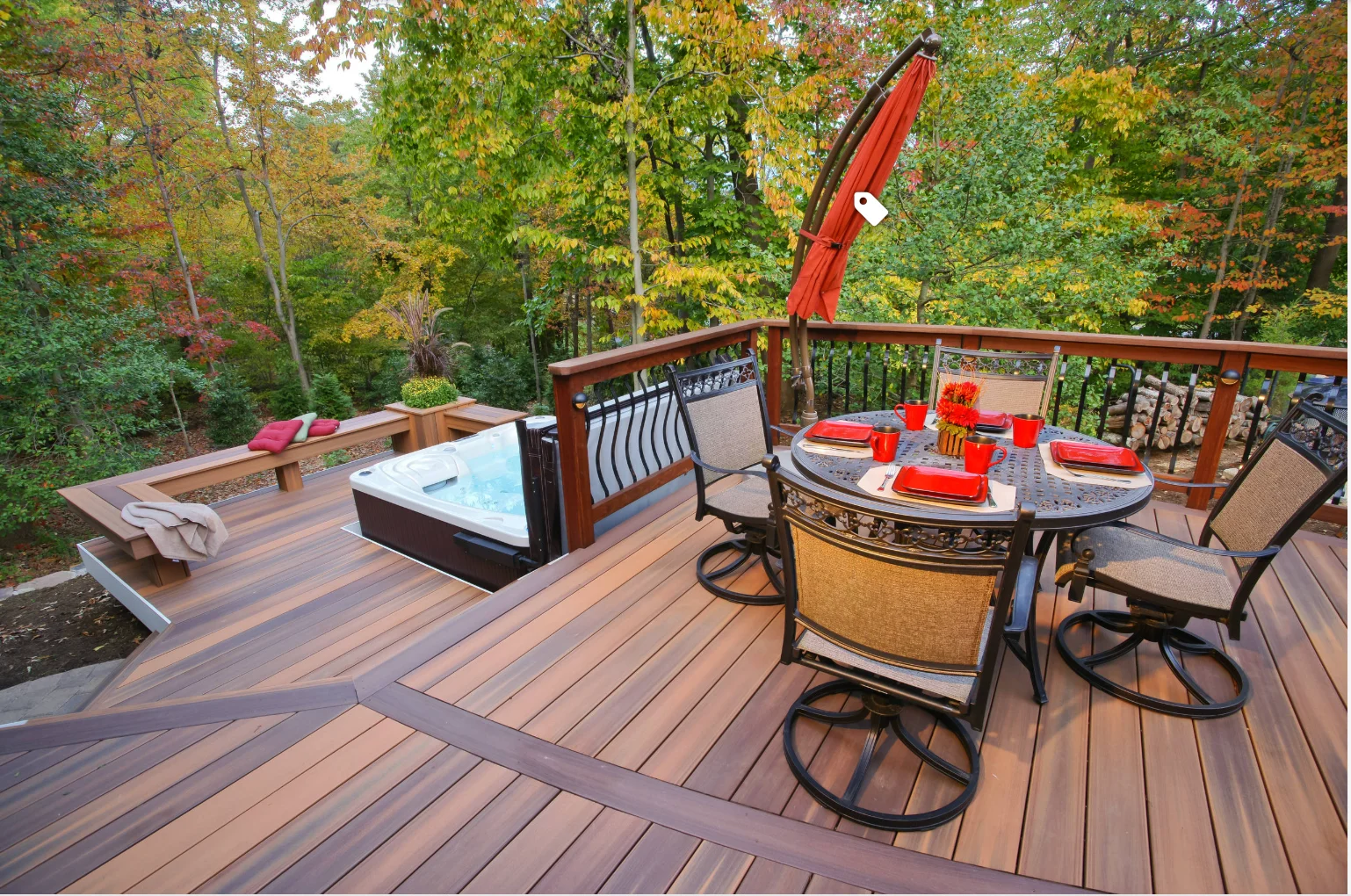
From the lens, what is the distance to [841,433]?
2326 mm

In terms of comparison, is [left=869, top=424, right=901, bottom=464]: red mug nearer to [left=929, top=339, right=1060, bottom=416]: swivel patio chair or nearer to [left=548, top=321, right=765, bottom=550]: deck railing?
[left=929, top=339, right=1060, bottom=416]: swivel patio chair

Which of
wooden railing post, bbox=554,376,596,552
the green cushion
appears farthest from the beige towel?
wooden railing post, bbox=554,376,596,552

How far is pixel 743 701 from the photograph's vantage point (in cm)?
196

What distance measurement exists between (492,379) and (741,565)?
9.09m

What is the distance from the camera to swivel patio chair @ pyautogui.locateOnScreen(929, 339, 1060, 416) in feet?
9.59

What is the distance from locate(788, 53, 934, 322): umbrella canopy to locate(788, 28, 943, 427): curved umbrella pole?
0.19 ft

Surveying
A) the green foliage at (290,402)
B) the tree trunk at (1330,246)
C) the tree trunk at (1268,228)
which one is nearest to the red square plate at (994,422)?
the tree trunk at (1268,228)

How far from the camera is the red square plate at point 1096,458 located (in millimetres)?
1982

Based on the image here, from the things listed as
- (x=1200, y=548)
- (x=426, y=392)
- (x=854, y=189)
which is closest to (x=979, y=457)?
(x=1200, y=548)

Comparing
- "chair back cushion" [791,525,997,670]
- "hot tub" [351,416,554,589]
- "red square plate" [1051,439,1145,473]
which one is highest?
"red square plate" [1051,439,1145,473]

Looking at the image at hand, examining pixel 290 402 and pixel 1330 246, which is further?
pixel 290 402

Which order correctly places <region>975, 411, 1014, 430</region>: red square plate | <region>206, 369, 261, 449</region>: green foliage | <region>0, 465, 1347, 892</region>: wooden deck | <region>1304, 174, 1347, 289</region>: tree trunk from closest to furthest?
<region>0, 465, 1347, 892</region>: wooden deck → <region>975, 411, 1014, 430</region>: red square plate → <region>1304, 174, 1347, 289</region>: tree trunk → <region>206, 369, 261, 449</region>: green foliage

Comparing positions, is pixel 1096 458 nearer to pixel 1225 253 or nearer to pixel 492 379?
pixel 1225 253

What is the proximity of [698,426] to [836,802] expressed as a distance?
1490 millimetres
